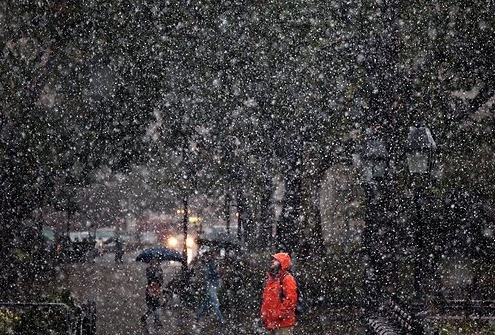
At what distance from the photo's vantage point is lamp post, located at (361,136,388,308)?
10.7 metres

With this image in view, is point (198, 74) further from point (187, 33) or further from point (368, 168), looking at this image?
point (368, 168)

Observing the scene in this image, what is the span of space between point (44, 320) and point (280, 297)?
3.60 m

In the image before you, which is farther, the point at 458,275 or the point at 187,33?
the point at 458,275

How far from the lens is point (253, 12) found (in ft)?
56.5

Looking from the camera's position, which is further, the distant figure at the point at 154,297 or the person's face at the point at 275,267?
the distant figure at the point at 154,297

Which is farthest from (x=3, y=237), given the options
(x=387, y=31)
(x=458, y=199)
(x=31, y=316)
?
(x=458, y=199)

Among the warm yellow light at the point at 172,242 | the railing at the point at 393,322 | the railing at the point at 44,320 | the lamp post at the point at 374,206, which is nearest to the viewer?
the railing at the point at 393,322

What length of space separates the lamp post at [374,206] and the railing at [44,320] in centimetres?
482

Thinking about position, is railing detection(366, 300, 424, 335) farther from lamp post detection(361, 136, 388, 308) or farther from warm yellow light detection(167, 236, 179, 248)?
warm yellow light detection(167, 236, 179, 248)

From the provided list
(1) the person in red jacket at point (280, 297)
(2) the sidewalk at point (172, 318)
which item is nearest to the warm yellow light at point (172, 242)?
(2) the sidewalk at point (172, 318)

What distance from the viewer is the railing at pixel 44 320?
8505mm

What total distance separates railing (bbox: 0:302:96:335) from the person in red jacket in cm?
263

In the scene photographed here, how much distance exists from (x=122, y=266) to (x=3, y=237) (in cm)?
1316

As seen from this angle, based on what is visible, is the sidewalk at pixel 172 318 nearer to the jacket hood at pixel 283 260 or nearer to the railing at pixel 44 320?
the railing at pixel 44 320
